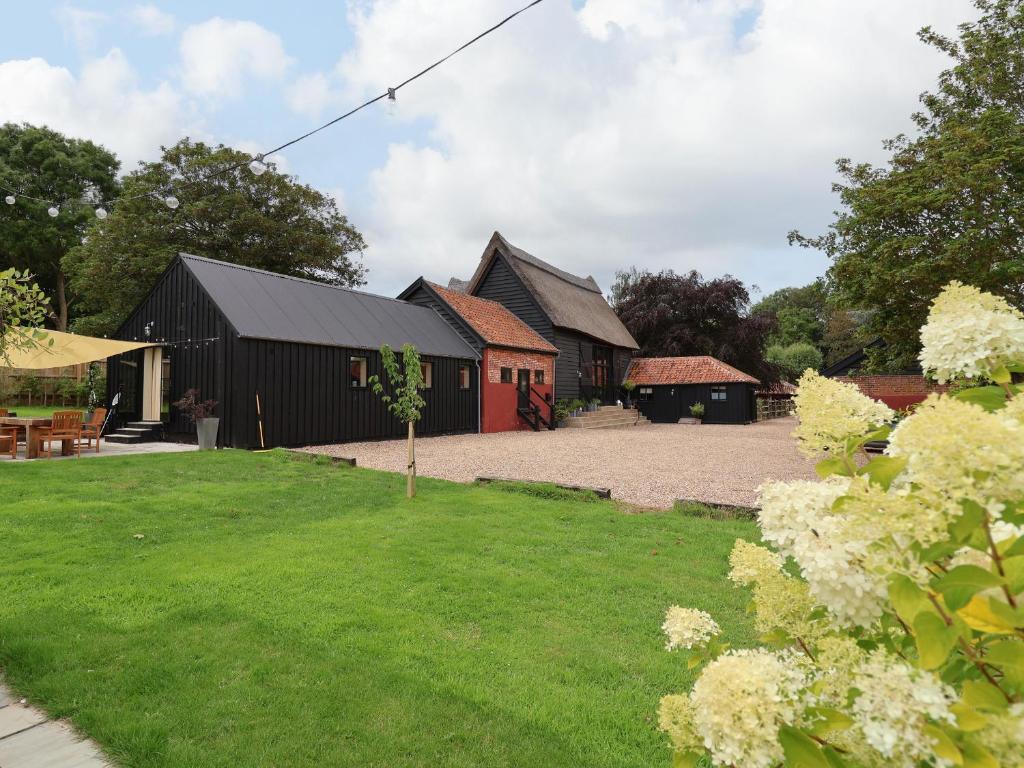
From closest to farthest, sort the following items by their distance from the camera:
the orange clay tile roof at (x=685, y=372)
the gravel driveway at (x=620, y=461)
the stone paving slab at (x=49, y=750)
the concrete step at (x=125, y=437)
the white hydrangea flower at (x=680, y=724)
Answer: the white hydrangea flower at (x=680, y=724), the stone paving slab at (x=49, y=750), the gravel driveway at (x=620, y=461), the concrete step at (x=125, y=437), the orange clay tile roof at (x=685, y=372)

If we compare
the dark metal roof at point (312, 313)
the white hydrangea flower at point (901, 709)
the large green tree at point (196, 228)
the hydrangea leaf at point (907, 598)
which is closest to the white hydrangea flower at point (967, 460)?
the hydrangea leaf at point (907, 598)

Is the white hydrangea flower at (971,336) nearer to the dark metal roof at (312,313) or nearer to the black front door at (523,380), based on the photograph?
the dark metal roof at (312,313)

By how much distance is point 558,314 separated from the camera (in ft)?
80.9

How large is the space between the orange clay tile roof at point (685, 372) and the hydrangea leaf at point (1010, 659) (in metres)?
28.5

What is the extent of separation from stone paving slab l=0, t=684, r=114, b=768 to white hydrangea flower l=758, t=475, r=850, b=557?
8.78ft

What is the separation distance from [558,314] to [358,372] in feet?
37.6

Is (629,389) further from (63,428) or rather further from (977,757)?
(977,757)

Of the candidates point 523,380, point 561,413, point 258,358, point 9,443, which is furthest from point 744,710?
point 561,413

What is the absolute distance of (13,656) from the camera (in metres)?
2.97

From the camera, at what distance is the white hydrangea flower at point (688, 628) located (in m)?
1.28

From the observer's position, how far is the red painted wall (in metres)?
19.8

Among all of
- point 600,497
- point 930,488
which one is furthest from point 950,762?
point 600,497

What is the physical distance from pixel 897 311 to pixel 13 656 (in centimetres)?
1495

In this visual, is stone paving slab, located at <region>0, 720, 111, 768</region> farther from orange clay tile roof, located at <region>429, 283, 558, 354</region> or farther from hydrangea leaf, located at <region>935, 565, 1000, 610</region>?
orange clay tile roof, located at <region>429, 283, 558, 354</region>
